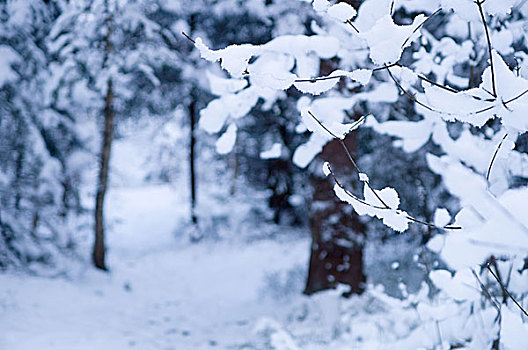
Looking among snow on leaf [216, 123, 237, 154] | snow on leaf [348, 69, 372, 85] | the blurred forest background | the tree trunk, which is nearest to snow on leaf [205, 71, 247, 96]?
snow on leaf [216, 123, 237, 154]

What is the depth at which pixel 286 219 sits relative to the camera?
543 inches

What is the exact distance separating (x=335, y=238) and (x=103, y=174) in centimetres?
433

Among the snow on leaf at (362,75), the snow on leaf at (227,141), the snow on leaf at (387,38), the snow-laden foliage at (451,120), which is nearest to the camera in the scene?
the snow-laden foliage at (451,120)

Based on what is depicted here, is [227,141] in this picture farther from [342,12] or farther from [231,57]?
[342,12]

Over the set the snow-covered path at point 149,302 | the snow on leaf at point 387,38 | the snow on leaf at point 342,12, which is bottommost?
the snow-covered path at point 149,302

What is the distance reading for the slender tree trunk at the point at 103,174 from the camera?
7.61 m

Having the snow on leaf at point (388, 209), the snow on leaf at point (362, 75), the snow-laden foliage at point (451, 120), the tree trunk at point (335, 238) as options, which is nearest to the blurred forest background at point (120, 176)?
the tree trunk at point (335, 238)

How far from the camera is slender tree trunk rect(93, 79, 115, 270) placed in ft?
25.0

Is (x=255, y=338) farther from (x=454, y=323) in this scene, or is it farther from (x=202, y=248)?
(x=202, y=248)

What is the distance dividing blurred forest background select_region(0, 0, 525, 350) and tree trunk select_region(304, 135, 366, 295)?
0.02 meters

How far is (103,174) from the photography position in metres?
7.75

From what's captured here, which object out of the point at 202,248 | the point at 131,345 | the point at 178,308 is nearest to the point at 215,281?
the point at 178,308

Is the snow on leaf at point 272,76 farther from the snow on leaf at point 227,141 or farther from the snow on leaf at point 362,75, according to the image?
the snow on leaf at point 227,141

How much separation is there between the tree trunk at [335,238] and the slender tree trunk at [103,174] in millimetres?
3898
